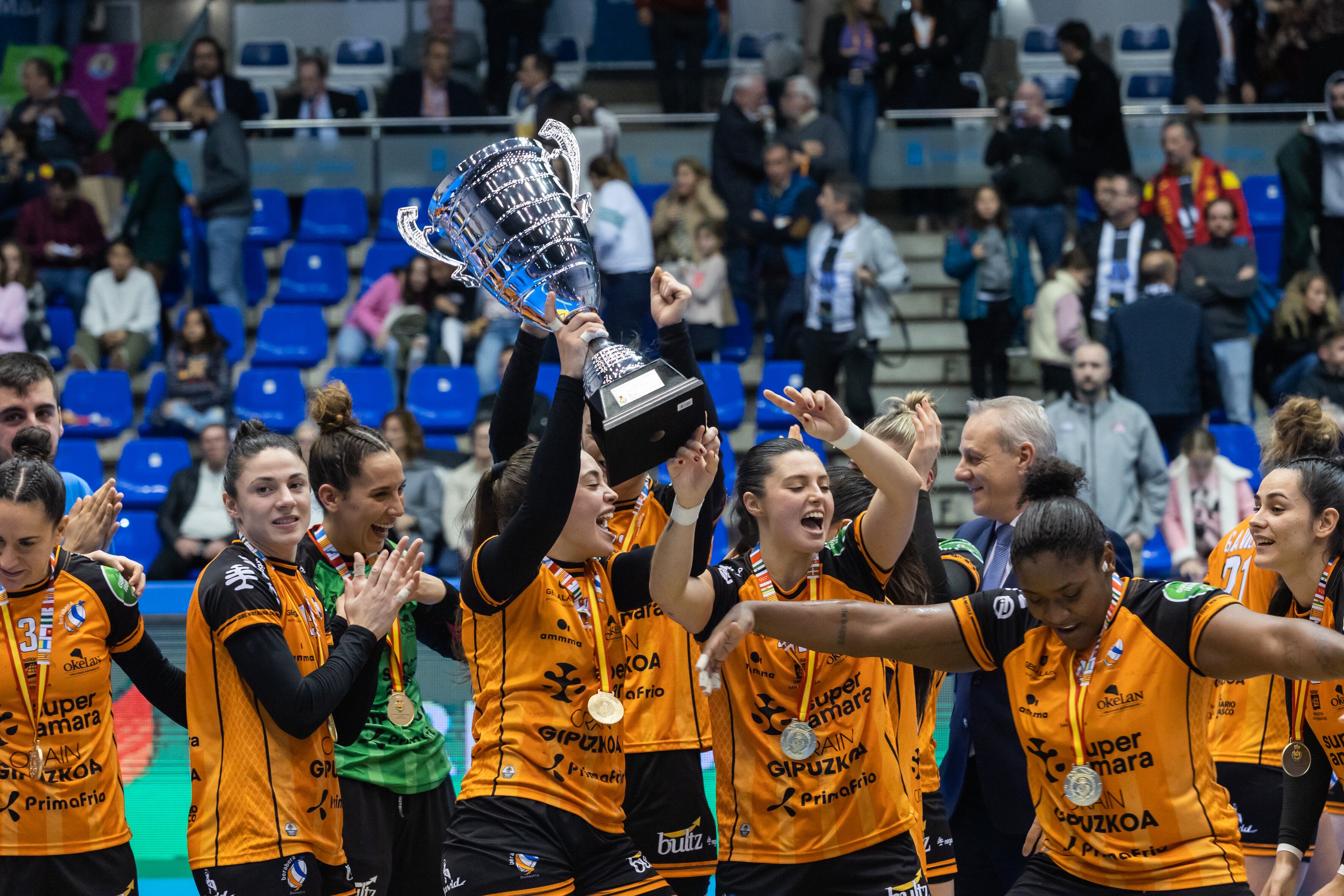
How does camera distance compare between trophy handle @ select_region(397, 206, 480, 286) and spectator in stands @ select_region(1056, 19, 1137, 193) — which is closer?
trophy handle @ select_region(397, 206, 480, 286)

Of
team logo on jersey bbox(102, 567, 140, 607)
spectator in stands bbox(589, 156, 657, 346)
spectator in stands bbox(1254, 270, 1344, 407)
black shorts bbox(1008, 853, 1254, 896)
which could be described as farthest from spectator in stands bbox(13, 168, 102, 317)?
black shorts bbox(1008, 853, 1254, 896)

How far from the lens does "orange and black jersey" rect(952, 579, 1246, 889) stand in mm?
3498

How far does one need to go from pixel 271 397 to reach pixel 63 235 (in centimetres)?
247

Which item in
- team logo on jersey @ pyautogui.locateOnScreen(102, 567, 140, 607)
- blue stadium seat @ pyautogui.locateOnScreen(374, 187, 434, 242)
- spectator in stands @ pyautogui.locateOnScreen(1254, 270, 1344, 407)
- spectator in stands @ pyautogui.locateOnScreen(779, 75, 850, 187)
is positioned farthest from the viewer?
blue stadium seat @ pyautogui.locateOnScreen(374, 187, 434, 242)

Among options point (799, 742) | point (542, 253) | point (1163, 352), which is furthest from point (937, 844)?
point (1163, 352)

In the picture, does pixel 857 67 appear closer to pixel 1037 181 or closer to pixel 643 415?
pixel 1037 181

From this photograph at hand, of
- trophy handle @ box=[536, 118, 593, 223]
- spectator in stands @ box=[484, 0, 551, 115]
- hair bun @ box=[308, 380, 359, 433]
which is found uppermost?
spectator in stands @ box=[484, 0, 551, 115]

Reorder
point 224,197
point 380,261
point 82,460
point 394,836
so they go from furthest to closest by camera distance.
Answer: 1. point 380,261
2. point 224,197
3. point 82,460
4. point 394,836

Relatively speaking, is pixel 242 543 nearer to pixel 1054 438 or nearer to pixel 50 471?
pixel 50 471

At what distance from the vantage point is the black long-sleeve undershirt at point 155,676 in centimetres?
415

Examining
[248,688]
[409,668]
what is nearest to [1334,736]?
[409,668]

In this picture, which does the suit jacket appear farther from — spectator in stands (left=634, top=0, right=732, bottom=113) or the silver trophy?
spectator in stands (left=634, top=0, right=732, bottom=113)

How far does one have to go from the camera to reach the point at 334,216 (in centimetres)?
1306

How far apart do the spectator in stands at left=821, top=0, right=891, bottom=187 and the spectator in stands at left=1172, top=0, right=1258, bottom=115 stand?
8.31 feet
